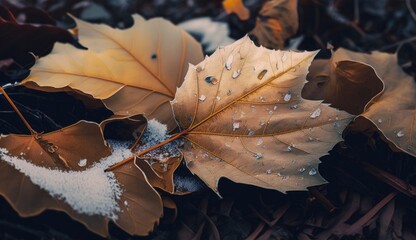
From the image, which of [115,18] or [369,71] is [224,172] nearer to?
[369,71]

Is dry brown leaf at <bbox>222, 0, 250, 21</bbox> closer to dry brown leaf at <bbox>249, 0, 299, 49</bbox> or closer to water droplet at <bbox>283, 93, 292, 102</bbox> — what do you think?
dry brown leaf at <bbox>249, 0, 299, 49</bbox>

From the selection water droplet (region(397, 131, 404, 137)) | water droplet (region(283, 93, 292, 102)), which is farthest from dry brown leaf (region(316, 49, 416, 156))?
water droplet (region(283, 93, 292, 102))

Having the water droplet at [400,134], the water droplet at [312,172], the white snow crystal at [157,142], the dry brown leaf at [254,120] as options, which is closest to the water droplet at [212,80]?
the dry brown leaf at [254,120]

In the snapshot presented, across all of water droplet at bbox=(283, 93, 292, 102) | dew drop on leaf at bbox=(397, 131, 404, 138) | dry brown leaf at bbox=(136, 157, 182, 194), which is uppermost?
water droplet at bbox=(283, 93, 292, 102)

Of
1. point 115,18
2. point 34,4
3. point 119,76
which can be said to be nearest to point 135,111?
point 119,76

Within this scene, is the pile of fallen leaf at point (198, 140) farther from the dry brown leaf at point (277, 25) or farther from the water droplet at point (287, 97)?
the dry brown leaf at point (277, 25)

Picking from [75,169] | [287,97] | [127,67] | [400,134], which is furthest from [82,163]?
[400,134]

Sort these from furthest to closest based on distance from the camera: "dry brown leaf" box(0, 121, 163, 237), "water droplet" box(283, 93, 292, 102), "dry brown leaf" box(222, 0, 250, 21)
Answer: "dry brown leaf" box(222, 0, 250, 21)
"water droplet" box(283, 93, 292, 102)
"dry brown leaf" box(0, 121, 163, 237)
